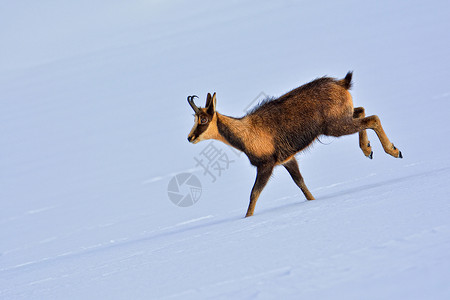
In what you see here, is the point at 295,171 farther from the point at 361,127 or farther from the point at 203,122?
the point at 203,122

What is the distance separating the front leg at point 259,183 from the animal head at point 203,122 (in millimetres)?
763

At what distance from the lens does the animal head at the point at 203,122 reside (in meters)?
8.45

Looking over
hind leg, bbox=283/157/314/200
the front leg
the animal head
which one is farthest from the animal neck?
hind leg, bbox=283/157/314/200

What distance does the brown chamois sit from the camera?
28.0 feet

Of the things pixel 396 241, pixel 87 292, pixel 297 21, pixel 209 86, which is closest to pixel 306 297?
pixel 396 241

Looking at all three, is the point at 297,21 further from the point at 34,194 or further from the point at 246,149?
the point at 246,149

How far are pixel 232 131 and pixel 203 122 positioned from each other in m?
0.39

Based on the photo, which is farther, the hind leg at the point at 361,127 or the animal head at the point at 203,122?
the hind leg at the point at 361,127

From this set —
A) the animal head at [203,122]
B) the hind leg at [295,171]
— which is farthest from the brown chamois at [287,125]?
the hind leg at [295,171]

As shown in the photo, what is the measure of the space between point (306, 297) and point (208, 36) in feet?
122

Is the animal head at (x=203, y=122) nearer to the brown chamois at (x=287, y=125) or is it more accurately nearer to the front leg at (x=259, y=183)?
the brown chamois at (x=287, y=125)

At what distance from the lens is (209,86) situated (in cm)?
2205

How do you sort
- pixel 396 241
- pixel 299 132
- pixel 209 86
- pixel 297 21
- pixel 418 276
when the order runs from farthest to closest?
pixel 297 21, pixel 209 86, pixel 299 132, pixel 396 241, pixel 418 276

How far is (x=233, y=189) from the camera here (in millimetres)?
11438
